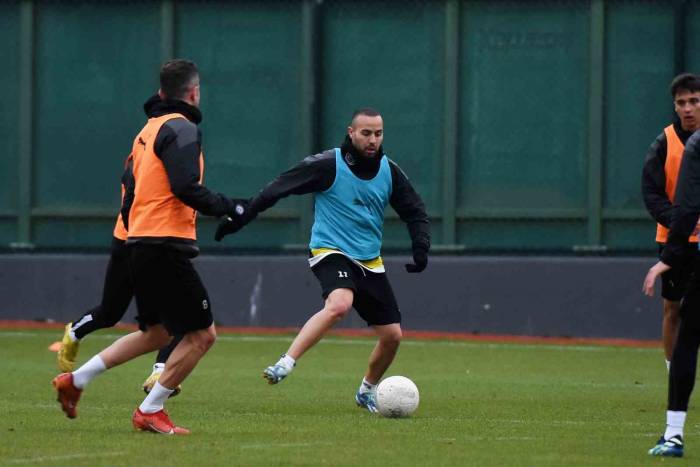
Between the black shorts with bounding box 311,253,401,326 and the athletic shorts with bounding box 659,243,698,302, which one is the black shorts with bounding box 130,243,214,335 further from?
the athletic shorts with bounding box 659,243,698,302

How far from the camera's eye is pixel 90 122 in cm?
2131

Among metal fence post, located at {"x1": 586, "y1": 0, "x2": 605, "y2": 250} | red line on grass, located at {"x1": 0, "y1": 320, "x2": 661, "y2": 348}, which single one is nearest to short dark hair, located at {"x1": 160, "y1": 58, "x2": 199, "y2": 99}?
red line on grass, located at {"x1": 0, "y1": 320, "x2": 661, "y2": 348}

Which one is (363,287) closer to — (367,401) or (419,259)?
(419,259)

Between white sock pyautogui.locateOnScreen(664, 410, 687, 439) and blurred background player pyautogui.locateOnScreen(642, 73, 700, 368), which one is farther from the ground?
blurred background player pyautogui.locateOnScreen(642, 73, 700, 368)

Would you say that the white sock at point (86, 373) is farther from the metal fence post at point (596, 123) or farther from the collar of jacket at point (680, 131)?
the metal fence post at point (596, 123)

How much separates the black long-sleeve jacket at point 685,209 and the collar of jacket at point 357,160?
325 cm

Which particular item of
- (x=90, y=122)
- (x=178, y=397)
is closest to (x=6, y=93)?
(x=90, y=122)

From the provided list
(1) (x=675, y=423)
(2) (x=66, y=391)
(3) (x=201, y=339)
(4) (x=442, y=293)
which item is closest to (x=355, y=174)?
(3) (x=201, y=339)

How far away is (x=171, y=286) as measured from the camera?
30.1 ft

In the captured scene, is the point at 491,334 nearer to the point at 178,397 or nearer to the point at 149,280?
the point at 178,397

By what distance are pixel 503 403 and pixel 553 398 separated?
2.09 ft

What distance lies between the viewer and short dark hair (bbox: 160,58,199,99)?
939 centimetres

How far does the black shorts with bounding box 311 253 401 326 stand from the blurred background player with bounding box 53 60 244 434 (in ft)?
5.99

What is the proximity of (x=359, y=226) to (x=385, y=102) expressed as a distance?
9583 millimetres
